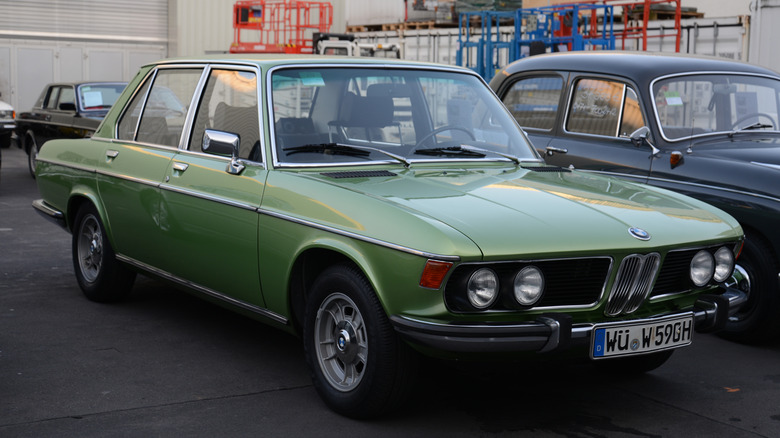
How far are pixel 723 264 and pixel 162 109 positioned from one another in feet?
11.4

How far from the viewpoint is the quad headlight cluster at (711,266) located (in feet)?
14.7

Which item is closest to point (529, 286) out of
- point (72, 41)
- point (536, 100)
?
point (536, 100)

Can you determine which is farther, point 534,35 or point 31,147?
point 534,35

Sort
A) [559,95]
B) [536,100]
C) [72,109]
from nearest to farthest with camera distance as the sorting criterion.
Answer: [559,95] < [536,100] < [72,109]

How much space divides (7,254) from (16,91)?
1906 cm

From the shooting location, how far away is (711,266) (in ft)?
14.9

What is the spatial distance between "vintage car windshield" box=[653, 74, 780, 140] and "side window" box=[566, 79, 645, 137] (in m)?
0.19

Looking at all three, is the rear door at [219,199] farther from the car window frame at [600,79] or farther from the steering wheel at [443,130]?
the car window frame at [600,79]

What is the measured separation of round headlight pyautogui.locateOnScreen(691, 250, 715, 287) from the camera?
4.48 meters

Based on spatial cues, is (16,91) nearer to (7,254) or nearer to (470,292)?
(7,254)

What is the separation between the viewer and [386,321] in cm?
407

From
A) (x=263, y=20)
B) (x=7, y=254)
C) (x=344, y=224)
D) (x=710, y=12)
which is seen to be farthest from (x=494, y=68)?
(x=344, y=224)

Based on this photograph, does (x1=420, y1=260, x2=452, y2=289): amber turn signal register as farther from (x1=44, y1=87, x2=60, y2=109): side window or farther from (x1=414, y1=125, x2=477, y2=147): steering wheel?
(x1=44, y1=87, x2=60, y2=109): side window

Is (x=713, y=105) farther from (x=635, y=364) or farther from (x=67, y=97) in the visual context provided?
(x=67, y=97)
